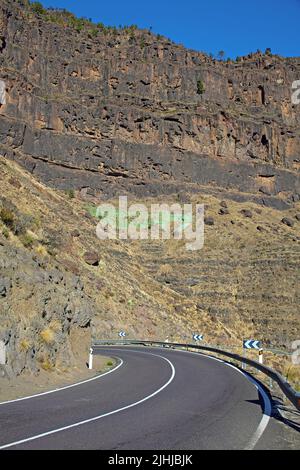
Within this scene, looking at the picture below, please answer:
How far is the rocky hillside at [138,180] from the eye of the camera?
20.9m

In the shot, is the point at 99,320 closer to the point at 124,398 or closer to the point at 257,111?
the point at 124,398

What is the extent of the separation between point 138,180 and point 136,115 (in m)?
16.9

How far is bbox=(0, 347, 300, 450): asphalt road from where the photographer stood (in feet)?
24.3

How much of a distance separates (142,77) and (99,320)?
83.7 metres

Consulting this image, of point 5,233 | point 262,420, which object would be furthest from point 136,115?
point 262,420

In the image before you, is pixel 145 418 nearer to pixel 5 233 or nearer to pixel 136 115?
pixel 5 233

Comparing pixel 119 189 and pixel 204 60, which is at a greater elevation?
pixel 204 60

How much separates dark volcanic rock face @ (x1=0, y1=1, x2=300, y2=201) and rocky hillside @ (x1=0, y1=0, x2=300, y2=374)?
31 centimetres

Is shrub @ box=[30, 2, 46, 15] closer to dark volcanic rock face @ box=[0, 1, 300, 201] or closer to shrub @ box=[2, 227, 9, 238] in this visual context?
dark volcanic rock face @ box=[0, 1, 300, 201]

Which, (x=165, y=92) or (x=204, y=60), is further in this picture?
(x=204, y=60)

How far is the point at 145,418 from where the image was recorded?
944 cm

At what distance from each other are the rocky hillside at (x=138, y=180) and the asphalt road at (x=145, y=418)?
339cm

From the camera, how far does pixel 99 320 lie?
4397 cm
